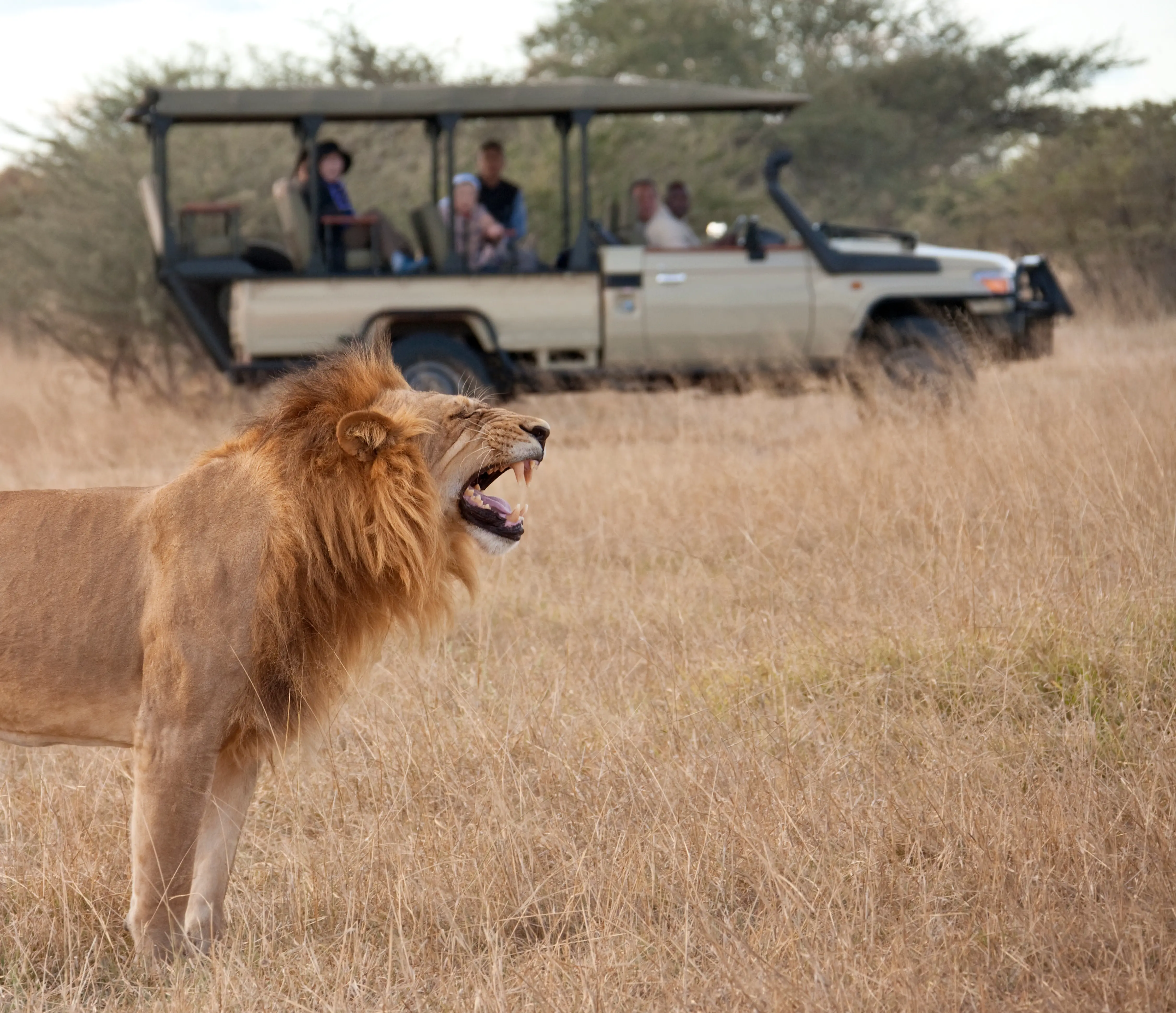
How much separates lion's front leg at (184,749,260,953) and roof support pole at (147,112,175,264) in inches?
254

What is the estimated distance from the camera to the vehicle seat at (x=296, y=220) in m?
8.47

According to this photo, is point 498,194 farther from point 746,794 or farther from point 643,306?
point 746,794

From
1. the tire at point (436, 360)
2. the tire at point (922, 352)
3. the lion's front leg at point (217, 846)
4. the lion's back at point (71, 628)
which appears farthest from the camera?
the tire at point (436, 360)

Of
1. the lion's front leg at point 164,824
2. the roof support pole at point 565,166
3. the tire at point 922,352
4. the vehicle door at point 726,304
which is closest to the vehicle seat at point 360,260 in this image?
the roof support pole at point 565,166

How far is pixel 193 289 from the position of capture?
8625 mm

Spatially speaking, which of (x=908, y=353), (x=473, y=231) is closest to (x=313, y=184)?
(x=473, y=231)

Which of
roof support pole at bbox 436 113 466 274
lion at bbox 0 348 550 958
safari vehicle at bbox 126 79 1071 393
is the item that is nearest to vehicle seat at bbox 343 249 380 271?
safari vehicle at bbox 126 79 1071 393

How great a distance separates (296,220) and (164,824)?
21.5 ft

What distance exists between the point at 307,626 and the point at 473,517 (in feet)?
1.27

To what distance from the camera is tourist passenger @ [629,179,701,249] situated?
900 centimetres

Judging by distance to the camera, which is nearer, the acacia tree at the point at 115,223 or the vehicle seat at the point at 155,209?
the vehicle seat at the point at 155,209

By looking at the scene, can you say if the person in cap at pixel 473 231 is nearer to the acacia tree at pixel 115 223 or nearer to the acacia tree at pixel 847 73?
the acacia tree at pixel 115 223

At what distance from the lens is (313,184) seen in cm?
845

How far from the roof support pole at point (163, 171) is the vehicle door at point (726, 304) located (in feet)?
9.48
